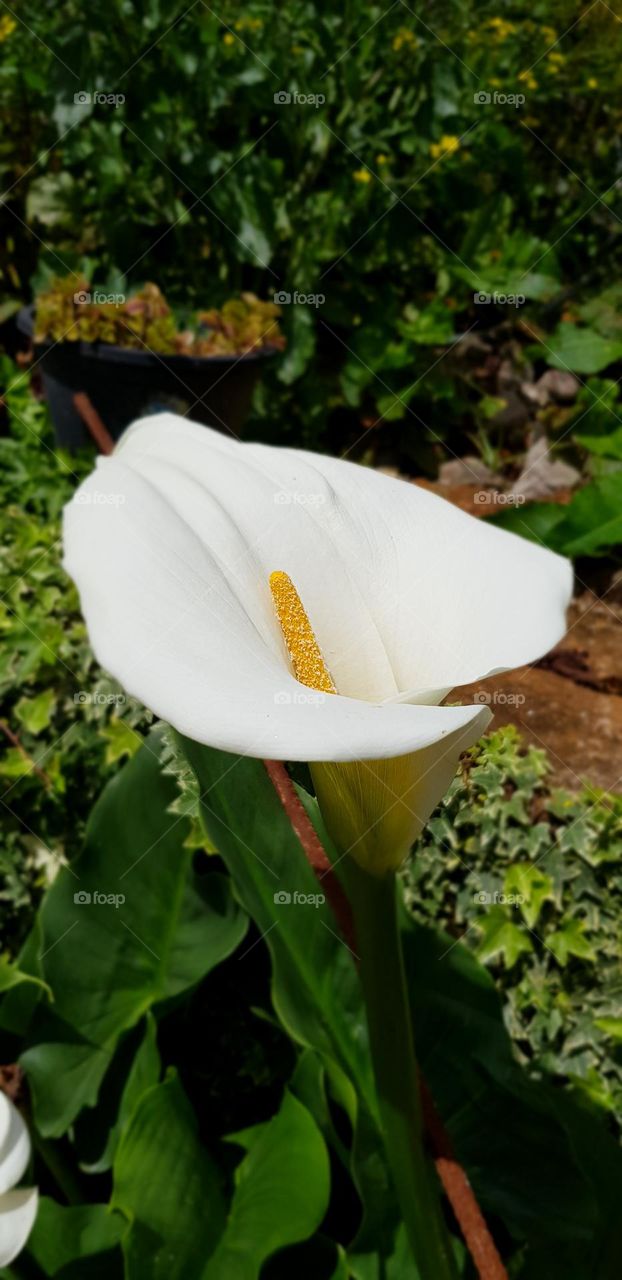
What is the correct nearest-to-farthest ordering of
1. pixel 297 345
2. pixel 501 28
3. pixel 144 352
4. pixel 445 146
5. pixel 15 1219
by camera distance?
pixel 15 1219 < pixel 144 352 < pixel 297 345 < pixel 445 146 < pixel 501 28

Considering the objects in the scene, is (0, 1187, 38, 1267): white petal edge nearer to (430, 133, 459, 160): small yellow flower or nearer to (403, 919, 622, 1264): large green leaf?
(403, 919, 622, 1264): large green leaf

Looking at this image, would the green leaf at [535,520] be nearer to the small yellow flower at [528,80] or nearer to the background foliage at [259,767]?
the background foliage at [259,767]

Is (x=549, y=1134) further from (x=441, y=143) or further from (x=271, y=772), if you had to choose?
(x=441, y=143)

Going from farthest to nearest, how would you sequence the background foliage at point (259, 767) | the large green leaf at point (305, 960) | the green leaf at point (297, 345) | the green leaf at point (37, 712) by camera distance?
the green leaf at point (297, 345) < the green leaf at point (37, 712) < the background foliage at point (259, 767) < the large green leaf at point (305, 960)

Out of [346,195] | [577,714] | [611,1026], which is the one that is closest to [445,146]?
[346,195]

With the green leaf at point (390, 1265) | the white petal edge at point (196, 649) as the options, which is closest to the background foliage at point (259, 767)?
the green leaf at point (390, 1265)

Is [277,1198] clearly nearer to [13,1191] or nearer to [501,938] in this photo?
[13,1191]

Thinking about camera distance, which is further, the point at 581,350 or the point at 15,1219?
the point at 581,350
